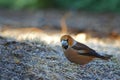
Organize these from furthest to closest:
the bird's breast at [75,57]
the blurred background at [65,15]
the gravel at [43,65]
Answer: the blurred background at [65,15], the bird's breast at [75,57], the gravel at [43,65]

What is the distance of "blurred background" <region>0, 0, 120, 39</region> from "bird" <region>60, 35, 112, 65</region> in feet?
21.2

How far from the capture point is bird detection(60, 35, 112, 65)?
26.9ft

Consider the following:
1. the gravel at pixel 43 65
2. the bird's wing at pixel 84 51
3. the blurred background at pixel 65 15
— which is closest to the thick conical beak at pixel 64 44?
the bird's wing at pixel 84 51

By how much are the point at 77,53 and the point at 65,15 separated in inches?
381

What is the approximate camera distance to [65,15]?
1784cm

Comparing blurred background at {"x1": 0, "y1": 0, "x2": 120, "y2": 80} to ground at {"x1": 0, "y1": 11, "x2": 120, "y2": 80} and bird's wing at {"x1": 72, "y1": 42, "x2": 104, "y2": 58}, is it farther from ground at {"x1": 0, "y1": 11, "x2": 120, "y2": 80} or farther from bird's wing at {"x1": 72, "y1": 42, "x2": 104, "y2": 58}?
bird's wing at {"x1": 72, "y1": 42, "x2": 104, "y2": 58}

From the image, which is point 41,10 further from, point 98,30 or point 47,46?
point 47,46

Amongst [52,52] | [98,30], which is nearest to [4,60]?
[52,52]

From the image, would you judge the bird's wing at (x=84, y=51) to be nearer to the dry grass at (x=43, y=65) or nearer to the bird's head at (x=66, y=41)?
the bird's head at (x=66, y=41)

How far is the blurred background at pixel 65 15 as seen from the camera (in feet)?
52.0

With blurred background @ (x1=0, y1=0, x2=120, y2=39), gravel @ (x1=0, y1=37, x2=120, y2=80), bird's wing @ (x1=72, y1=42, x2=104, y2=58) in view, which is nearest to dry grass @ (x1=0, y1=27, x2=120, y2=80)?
gravel @ (x1=0, y1=37, x2=120, y2=80)

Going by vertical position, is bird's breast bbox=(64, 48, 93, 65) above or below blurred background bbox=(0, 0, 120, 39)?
below

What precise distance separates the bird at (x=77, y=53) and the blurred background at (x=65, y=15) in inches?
254

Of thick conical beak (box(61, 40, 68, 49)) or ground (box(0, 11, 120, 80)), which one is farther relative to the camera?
thick conical beak (box(61, 40, 68, 49))
